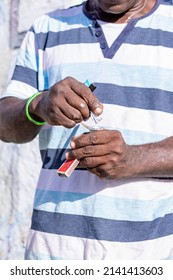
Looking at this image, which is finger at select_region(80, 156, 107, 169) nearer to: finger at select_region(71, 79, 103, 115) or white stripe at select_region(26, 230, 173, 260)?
finger at select_region(71, 79, 103, 115)

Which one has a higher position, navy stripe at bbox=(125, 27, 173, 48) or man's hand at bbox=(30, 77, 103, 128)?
navy stripe at bbox=(125, 27, 173, 48)

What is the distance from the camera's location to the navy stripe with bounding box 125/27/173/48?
2432 millimetres

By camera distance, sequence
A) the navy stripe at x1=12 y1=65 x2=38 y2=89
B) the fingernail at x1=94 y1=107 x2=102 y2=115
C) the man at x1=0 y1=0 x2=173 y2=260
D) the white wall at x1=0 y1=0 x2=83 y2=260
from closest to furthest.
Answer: the fingernail at x1=94 y1=107 x2=102 y2=115, the man at x1=0 y1=0 x2=173 y2=260, the navy stripe at x1=12 y1=65 x2=38 y2=89, the white wall at x1=0 y1=0 x2=83 y2=260

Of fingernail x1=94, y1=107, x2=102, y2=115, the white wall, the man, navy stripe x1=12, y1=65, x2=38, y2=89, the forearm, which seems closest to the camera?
fingernail x1=94, y1=107, x2=102, y2=115

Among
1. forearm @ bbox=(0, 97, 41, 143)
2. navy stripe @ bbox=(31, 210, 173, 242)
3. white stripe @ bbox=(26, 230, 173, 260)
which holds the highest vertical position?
forearm @ bbox=(0, 97, 41, 143)

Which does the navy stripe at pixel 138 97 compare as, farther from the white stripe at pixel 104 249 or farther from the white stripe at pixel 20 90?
the white stripe at pixel 104 249

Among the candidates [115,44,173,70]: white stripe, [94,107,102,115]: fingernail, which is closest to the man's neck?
[115,44,173,70]: white stripe

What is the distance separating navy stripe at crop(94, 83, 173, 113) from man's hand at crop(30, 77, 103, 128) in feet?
0.74

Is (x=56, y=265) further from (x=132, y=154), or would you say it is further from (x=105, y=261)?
(x=132, y=154)

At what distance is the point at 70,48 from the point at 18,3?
135 cm

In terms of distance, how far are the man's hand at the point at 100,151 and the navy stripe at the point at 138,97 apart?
0.21 metres

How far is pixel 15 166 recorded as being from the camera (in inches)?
149

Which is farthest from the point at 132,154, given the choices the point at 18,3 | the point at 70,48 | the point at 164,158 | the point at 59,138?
the point at 18,3

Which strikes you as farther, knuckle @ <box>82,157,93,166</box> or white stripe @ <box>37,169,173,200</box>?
white stripe @ <box>37,169,173,200</box>
